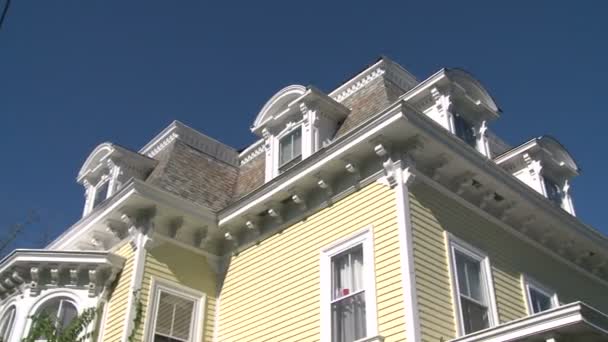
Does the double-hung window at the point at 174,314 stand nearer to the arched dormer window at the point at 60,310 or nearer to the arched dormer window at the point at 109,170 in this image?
the arched dormer window at the point at 60,310

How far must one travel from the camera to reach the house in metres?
10.6

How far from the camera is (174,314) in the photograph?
12.8m

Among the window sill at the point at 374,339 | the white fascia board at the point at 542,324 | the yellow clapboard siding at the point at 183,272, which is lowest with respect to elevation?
the white fascia board at the point at 542,324

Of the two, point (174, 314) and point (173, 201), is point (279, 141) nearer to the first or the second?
point (173, 201)

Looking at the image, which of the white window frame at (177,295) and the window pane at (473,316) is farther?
the white window frame at (177,295)

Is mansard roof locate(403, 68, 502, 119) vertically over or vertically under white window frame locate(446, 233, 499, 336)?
over

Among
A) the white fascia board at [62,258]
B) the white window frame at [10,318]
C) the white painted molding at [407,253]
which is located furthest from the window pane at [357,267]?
the white window frame at [10,318]

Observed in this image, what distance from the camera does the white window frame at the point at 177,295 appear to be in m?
12.2

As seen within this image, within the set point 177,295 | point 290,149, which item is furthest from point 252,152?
point 177,295

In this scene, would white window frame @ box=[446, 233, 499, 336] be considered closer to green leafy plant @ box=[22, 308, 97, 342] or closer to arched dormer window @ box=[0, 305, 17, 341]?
green leafy plant @ box=[22, 308, 97, 342]

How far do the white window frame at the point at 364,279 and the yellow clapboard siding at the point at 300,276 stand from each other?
0.11 meters

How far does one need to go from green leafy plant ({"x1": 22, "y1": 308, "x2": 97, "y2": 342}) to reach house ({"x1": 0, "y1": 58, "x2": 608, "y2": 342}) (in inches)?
14.7

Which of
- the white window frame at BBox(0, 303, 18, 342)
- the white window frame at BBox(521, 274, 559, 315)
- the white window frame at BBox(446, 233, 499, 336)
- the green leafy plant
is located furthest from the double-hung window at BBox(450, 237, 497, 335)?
the white window frame at BBox(0, 303, 18, 342)

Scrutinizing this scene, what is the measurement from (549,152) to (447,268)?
19.8ft
